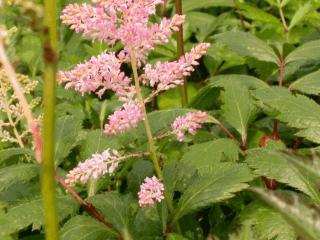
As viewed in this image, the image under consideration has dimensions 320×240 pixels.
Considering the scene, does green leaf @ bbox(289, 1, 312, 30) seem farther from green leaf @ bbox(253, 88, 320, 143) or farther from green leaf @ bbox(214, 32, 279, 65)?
green leaf @ bbox(253, 88, 320, 143)

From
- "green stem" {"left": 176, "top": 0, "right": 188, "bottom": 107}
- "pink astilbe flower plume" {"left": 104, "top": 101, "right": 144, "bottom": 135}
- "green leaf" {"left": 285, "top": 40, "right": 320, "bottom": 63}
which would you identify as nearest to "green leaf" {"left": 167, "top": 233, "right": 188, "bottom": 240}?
"pink astilbe flower plume" {"left": 104, "top": 101, "right": 144, "bottom": 135}

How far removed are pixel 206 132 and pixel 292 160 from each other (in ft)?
6.24

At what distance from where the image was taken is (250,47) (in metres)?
3.17

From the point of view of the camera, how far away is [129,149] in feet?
10.0

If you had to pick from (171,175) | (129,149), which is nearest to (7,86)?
(129,149)

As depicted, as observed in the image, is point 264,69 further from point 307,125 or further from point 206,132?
point 307,125

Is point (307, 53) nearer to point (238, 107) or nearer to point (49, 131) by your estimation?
point (238, 107)

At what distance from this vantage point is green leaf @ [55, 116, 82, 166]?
2.72m

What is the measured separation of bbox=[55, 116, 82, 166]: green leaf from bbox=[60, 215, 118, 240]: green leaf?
0.44 m

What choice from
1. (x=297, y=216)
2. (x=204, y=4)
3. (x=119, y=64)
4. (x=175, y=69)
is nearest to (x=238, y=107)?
(x=175, y=69)

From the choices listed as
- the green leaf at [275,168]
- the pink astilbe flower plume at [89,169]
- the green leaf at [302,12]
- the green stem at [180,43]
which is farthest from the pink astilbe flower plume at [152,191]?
the green leaf at [302,12]

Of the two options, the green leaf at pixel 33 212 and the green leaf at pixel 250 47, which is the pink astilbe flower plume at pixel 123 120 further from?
the green leaf at pixel 250 47

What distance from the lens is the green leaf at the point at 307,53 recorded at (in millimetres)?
3078

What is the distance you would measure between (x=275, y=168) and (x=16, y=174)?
1041 mm
